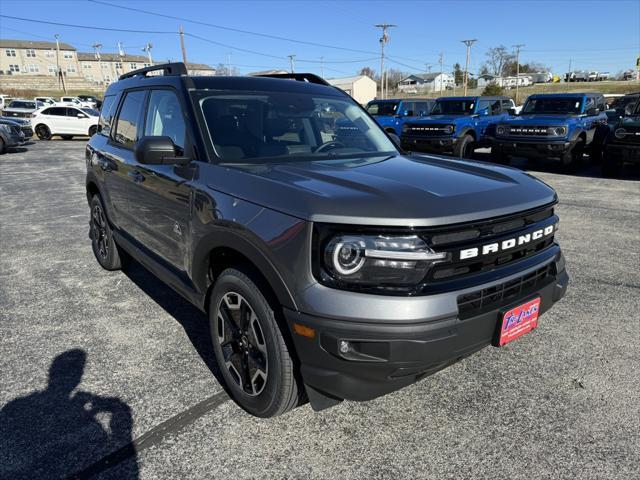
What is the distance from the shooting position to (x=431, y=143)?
537 inches

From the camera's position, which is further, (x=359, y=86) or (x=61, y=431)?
(x=359, y=86)

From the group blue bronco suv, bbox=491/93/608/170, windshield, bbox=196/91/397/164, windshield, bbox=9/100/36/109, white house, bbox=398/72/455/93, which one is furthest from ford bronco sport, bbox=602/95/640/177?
white house, bbox=398/72/455/93

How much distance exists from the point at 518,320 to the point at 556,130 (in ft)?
34.4

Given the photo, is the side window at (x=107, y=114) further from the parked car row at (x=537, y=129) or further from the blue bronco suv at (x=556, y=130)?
the blue bronco suv at (x=556, y=130)

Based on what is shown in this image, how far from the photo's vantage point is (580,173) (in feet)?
39.8

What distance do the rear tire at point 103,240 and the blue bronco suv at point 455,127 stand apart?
10.5 metres

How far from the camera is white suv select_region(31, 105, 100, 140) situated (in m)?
22.5

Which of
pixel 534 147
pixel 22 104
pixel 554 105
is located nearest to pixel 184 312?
pixel 534 147

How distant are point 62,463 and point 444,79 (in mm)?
125329

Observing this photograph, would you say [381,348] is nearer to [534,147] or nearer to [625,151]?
[625,151]

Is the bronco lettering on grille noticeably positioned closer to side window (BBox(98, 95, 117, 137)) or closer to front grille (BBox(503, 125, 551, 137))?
side window (BBox(98, 95, 117, 137))

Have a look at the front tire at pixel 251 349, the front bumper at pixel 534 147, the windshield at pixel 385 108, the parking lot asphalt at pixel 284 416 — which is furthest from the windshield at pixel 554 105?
the front tire at pixel 251 349

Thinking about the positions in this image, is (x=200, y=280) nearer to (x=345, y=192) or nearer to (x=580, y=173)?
(x=345, y=192)

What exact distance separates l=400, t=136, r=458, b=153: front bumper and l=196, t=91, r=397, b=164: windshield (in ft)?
33.4
